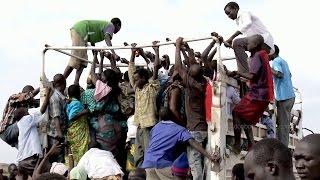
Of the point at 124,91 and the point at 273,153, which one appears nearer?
the point at 273,153

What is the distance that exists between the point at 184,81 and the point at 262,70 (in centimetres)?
93

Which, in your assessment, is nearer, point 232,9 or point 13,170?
point 232,9

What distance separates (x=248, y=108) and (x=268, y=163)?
12.1 ft

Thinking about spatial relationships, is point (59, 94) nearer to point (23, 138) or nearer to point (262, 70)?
point (23, 138)

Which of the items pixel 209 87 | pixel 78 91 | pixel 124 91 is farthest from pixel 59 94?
pixel 209 87

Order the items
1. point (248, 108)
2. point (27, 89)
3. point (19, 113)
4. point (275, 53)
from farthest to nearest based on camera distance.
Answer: point (27, 89) < point (19, 113) < point (275, 53) < point (248, 108)

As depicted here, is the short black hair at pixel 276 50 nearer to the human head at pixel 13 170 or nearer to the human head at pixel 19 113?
the human head at pixel 19 113

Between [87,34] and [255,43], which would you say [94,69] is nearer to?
[87,34]

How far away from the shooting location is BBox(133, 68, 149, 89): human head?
793cm

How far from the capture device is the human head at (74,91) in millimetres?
8383

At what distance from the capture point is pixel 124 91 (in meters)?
8.69

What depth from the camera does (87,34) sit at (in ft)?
29.7

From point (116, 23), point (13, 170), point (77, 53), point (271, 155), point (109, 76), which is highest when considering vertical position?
point (116, 23)

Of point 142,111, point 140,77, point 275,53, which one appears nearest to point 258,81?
point 275,53
